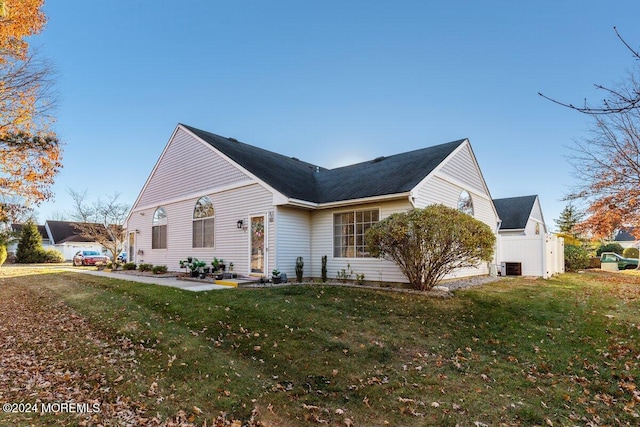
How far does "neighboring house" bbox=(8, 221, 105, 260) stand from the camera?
1486 inches

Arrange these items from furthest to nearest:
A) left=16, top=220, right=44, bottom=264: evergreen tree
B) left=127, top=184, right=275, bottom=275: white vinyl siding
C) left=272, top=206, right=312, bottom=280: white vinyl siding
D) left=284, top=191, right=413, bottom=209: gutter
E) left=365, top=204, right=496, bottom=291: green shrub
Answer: left=16, top=220, right=44, bottom=264: evergreen tree
left=127, top=184, right=275, bottom=275: white vinyl siding
left=272, top=206, right=312, bottom=280: white vinyl siding
left=284, top=191, right=413, bottom=209: gutter
left=365, top=204, right=496, bottom=291: green shrub

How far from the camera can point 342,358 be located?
5.03 metres

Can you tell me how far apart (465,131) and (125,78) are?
16.2 metres

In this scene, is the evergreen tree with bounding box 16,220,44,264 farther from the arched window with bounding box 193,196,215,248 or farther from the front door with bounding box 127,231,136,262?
the arched window with bounding box 193,196,215,248

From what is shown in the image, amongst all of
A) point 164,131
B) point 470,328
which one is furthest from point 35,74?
point 470,328

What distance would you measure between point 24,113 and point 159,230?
7343mm

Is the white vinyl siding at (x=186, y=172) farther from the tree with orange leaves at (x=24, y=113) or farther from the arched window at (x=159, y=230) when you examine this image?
the tree with orange leaves at (x=24, y=113)

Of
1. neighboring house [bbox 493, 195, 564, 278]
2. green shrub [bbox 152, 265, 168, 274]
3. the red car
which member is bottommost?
the red car

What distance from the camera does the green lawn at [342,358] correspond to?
3.72m

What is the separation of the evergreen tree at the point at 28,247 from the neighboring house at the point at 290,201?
22.7m

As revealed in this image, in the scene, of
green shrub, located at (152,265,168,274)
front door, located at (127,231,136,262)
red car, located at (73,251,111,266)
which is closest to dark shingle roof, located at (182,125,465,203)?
green shrub, located at (152,265,168,274)

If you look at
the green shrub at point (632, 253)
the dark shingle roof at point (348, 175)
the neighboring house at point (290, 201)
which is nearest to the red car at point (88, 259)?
the neighboring house at point (290, 201)

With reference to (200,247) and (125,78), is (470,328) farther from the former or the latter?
(125,78)

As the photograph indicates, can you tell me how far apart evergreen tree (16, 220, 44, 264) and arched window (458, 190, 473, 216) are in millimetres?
36863
